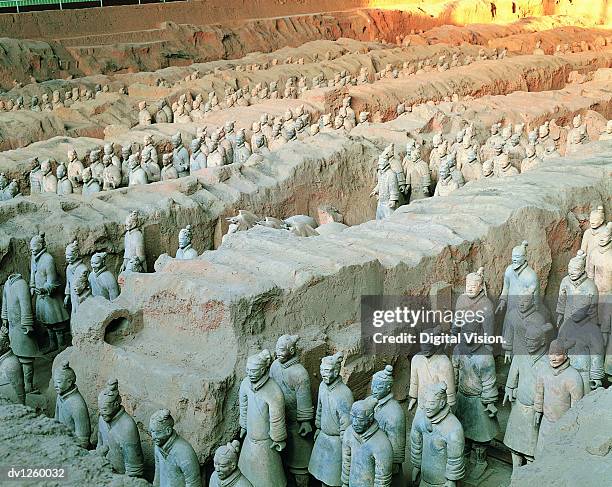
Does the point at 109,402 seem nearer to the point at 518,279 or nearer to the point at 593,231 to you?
the point at 518,279

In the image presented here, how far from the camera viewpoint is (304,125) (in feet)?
37.7

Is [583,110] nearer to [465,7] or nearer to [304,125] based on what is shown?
[304,125]

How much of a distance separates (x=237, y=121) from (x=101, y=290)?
19.3 feet

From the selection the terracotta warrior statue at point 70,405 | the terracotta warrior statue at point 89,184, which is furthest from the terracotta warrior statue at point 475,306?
the terracotta warrior statue at point 89,184

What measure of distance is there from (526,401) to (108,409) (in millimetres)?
2544

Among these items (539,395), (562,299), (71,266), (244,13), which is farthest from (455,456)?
(244,13)

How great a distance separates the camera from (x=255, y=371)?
461cm

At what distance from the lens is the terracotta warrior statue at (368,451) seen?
4148 mm

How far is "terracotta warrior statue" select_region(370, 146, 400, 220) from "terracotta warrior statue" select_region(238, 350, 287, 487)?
4590mm

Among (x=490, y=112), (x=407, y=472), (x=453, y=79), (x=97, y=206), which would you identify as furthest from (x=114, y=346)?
(x=453, y=79)

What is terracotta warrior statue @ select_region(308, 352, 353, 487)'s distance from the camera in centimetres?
463

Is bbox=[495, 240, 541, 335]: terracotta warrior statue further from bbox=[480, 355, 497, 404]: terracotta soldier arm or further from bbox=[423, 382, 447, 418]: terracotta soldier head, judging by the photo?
bbox=[423, 382, 447, 418]: terracotta soldier head

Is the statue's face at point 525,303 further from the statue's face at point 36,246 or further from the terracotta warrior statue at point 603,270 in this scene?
the statue's face at point 36,246

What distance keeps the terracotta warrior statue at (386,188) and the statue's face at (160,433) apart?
5.13 m
